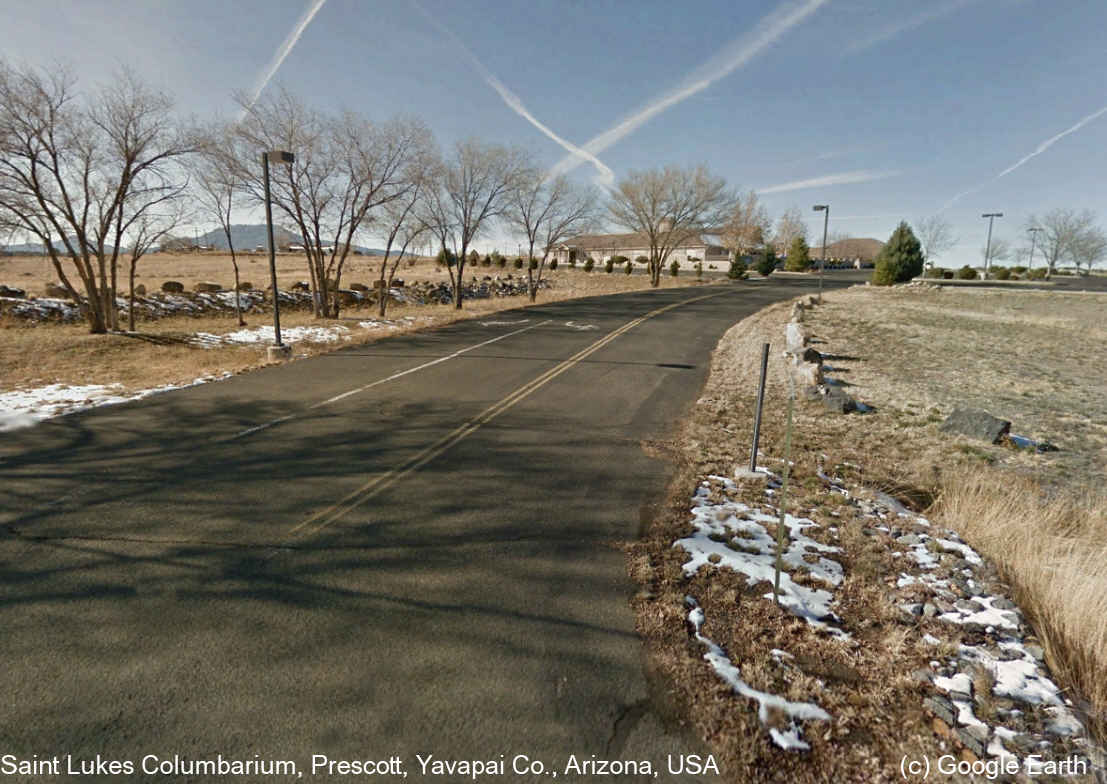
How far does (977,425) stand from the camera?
7730mm

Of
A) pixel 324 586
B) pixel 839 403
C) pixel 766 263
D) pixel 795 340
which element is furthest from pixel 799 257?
pixel 324 586

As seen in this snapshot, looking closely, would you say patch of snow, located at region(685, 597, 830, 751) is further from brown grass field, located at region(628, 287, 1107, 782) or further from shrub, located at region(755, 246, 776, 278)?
shrub, located at region(755, 246, 776, 278)

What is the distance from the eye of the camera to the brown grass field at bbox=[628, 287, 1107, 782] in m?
2.74

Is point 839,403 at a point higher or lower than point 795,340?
lower

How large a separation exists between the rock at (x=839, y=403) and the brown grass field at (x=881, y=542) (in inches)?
7.9

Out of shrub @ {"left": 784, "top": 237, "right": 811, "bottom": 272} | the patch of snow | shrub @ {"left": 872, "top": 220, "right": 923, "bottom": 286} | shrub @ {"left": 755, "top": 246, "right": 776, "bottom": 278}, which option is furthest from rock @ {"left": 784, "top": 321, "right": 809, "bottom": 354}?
shrub @ {"left": 784, "top": 237, "right": 811, "bottom": 272}

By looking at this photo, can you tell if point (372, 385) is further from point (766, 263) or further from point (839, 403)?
point (766, 263)

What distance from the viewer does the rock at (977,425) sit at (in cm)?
749

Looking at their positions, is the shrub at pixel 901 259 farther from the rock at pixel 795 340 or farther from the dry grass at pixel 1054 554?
the dry grass at pixel 1054 554

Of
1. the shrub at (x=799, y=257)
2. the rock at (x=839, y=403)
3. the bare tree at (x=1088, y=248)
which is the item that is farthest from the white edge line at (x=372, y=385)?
the bare tree at (x=1088, y=248)

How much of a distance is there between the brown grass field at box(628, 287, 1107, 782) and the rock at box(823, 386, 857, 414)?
20cm

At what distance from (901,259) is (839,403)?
145 feet

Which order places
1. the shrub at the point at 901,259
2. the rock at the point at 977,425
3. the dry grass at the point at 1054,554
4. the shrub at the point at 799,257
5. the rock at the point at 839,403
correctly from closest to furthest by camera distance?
the dry grass at the point at 1054,554 < the rock at the point at 977,425 < the rock at the point at 839,403 < the shrub at the point at 901,259 < the shrub at the point at 799,257

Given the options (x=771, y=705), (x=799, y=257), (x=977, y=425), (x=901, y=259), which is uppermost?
(x=799, y=257)
